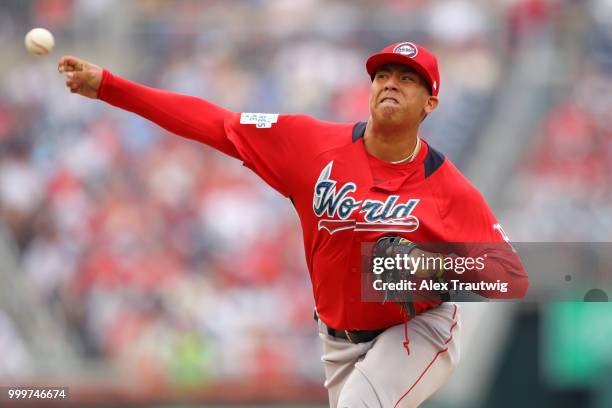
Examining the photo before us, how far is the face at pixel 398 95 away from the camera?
494 centimetres

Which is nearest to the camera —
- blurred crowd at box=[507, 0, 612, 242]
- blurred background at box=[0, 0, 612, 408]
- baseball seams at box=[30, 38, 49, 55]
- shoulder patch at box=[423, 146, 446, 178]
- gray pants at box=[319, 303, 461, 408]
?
gray pants at box=[319, 303, 461, 408]

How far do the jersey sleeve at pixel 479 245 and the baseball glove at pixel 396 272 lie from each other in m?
0.20

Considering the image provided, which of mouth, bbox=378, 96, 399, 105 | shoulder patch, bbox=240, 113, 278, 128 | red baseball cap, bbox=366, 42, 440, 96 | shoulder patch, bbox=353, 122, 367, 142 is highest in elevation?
red baseball cap, bbox=366, 42, 440, 96

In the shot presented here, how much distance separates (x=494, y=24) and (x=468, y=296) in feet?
27.9

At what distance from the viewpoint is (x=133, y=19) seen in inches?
554

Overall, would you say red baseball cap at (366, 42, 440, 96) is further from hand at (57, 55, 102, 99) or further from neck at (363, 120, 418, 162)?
hand at (57, 55, 102, 99)

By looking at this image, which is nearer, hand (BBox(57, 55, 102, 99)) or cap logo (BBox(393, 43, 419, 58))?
cap logo (BBox(393, 43, 419, 58))

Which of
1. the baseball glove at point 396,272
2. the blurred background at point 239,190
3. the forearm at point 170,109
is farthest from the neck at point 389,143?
the blurred background at point 239,190

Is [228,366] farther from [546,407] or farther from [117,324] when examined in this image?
[546,407]

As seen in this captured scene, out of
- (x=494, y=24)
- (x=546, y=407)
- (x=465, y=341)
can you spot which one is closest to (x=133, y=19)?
(x=494, y=24)

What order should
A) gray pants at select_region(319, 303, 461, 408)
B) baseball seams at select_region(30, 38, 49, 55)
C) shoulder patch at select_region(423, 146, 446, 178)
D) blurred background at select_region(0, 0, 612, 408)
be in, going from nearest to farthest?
gray pants at select_region(319, 303, 461, 408) → shoulder patch at select_region(423, 146, 446, 178) → baseball seams at select_region(30, 38, 49, 55) → blurred background at select_region(0, 0, 612, 408)

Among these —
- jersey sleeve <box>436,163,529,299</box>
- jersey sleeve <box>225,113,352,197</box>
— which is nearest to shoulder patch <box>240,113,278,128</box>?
jersey sleeve <box>225,113,352,197</box>

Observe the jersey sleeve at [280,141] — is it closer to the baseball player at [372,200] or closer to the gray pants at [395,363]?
the baseball player at [372,200]

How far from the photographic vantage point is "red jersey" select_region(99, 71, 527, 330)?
4.91 meters
